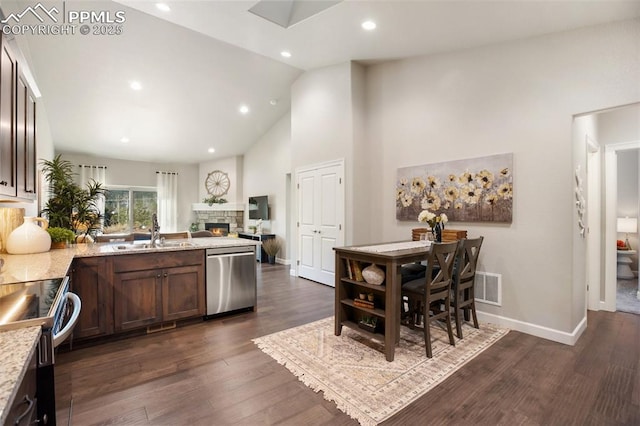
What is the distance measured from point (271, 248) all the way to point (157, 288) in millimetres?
4162

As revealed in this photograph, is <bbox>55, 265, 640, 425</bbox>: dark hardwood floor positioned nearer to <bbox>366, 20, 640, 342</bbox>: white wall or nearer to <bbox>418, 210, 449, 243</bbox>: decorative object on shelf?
<bbox>366, 20, 640, 342</bbox>: white wall

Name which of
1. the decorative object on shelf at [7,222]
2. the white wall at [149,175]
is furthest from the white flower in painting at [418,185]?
the white wall at [149,175]

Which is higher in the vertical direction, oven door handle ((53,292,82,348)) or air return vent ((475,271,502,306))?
oven door handle ((53,292,82,348))

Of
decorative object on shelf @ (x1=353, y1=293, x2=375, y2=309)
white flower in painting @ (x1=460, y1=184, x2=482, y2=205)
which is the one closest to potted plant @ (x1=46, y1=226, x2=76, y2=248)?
decorative object on shelf @ (x1=353, y1=293, x2=375, y2=309)

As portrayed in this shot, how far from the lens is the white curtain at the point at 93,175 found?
8.30 metres

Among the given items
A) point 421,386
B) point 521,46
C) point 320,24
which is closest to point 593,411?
point 421,386

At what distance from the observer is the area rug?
2.04 metres

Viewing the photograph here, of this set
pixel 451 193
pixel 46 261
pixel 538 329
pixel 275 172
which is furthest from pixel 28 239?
pixel 275 172

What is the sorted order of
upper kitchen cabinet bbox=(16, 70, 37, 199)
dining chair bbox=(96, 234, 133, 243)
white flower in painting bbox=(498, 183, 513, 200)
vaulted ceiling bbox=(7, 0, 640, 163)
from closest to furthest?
upper kitchen cabinet bbox=(16, 70, 37, 199) < vaulted ceiling bbox=(7, 0, 640, 163) < white flower in painting bbox=(498, 183, 513, 200) < dining chair bbox=(96, 234, 133, 243)

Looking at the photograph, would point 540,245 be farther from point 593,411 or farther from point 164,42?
point 164,42

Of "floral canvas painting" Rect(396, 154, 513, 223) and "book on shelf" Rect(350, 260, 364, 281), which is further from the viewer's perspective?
"floral canvas painting" Rect(396, 154, 513, 223)

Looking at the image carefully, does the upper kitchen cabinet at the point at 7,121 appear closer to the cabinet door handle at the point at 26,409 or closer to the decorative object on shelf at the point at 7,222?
the decorative object on shelf at the point at 7,222

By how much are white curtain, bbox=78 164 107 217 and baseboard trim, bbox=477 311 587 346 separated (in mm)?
9208

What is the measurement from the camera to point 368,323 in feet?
9.23
